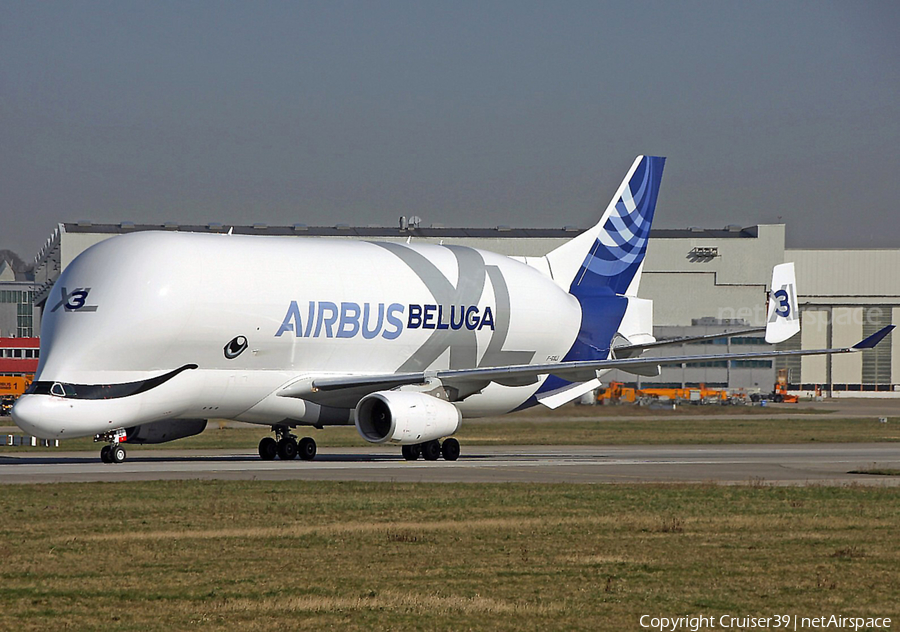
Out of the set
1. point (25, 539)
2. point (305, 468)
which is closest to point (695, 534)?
point (25, 539)

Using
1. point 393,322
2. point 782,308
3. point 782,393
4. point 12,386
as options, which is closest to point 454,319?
point 393,322

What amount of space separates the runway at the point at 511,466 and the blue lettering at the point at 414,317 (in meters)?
3.87

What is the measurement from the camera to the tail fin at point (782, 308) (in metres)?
40.1

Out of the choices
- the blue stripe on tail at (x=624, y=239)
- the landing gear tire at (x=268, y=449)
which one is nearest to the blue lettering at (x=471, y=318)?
the blue stripe on tail at (x=624, y=239)

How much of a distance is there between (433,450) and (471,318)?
4.60 m

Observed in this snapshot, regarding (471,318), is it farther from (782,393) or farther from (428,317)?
(782,393)

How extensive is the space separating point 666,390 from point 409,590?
8965 cm

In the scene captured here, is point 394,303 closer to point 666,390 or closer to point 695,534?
point 695,534

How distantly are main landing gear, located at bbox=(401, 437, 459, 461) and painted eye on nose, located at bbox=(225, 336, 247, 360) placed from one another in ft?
19.2

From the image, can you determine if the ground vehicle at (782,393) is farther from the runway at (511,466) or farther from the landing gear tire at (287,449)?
the landing gear tire at (287,449)

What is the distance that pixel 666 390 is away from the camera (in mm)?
100688

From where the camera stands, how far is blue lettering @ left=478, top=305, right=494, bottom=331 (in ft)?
124

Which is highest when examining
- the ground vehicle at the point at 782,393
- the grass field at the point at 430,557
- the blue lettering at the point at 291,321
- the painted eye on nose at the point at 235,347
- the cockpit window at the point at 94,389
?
the blue lettering at the point at 291,321

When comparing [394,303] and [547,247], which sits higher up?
[547,247]
